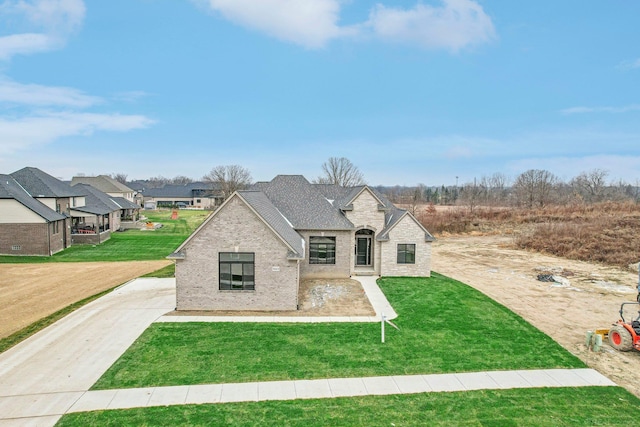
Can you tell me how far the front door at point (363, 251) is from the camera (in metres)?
25.4

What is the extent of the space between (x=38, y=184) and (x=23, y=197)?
441 centimetres

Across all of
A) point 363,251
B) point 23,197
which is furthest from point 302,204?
point 23,197

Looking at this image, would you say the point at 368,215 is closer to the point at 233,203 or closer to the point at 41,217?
the point at 233,203

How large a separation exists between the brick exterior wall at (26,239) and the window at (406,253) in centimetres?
2909

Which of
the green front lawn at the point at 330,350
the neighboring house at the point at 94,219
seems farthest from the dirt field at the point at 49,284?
the neighboring house at the point at 94,219

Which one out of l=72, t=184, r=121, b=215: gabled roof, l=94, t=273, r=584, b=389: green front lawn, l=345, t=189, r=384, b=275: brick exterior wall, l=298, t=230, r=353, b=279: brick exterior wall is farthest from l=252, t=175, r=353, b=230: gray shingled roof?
l=72, t=184, r=121, b=215: gabled roof

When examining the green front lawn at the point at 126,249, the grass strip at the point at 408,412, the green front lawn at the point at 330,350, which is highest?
the green front lawn at the point at 126,249

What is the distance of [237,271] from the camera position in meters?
17.3

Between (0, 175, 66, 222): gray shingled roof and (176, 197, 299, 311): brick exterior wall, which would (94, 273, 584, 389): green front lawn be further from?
(0, 175, 66, 222): gray shingled roof

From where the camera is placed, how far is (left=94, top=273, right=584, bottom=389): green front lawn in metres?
11.7

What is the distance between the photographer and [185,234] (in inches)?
1863

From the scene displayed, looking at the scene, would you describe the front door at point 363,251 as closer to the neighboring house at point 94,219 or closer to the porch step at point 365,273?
the porch step at point 365,273

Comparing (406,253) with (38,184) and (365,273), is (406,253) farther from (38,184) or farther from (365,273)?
(38,184)

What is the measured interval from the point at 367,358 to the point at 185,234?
39088 millimetres
